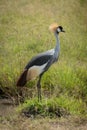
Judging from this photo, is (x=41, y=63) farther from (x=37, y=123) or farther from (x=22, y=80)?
(x=37, y=123)

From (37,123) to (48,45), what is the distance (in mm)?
1439

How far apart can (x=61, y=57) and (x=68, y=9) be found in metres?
0.80

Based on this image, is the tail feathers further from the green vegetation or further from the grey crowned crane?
the green vegetation

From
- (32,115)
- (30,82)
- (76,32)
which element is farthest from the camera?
(76,32)

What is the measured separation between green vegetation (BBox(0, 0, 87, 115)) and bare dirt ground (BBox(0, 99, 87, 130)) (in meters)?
0.16

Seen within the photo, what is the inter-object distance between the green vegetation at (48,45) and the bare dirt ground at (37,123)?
0.52ft

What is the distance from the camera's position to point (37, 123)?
4.45 metres

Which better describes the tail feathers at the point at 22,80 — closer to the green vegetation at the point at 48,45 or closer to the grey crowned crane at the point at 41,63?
the grey crowned crane at the point at 41,63

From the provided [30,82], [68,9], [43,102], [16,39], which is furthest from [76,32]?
[43,102]

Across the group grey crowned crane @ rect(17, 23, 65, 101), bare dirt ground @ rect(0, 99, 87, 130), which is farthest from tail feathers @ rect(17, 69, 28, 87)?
bare dirt ground @ rect(0, 99, 87, 130)

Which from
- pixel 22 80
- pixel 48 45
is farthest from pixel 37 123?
pixel 48 45

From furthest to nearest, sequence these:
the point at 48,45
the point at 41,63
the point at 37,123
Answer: the point at 48,45 → the point at 41,63 → the point at 37,123

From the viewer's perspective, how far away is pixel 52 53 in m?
4.79

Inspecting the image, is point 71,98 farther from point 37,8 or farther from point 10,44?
point 37,8
